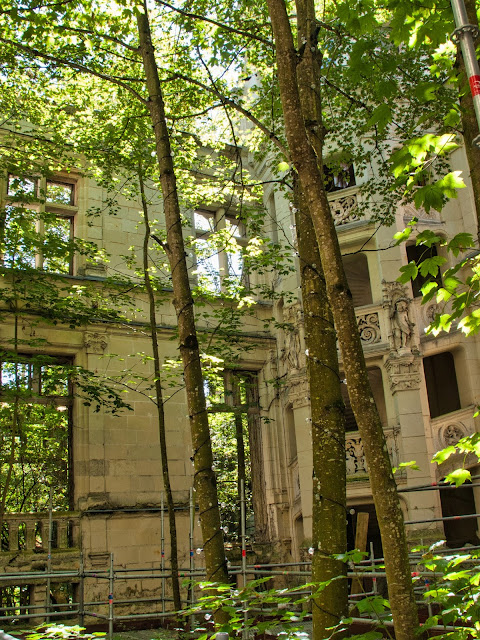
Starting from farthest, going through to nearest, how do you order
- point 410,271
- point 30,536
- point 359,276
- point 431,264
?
point 359,276, point 30,536, point 410,271, point 431,264

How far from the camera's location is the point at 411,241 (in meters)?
15.2

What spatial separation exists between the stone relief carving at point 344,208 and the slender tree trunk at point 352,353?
10117mm

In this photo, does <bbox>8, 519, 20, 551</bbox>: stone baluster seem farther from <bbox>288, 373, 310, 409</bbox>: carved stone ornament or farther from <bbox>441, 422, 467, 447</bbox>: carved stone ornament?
<bbox>441, 422, 467, 447</bbox>: carved stone ornament

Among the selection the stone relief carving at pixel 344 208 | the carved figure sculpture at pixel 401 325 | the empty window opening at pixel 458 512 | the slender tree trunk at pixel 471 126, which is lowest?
the empty window opening at pixel 458 512

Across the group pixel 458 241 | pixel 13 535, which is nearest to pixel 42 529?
pixel 13 535

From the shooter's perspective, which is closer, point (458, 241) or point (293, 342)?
point (458, 241)

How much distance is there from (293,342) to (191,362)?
9.88 metres

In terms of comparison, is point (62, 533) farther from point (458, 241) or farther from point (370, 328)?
point (458, 241)

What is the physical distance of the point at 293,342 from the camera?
15.6 metres

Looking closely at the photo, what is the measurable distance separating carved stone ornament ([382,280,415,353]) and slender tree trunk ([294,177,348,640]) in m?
8.94

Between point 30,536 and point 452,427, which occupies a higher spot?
point 452,427

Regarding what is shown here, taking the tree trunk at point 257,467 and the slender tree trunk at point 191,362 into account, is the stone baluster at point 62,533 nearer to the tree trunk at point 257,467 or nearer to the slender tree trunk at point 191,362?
the tree trunk at point 257,467

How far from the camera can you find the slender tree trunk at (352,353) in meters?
3.48

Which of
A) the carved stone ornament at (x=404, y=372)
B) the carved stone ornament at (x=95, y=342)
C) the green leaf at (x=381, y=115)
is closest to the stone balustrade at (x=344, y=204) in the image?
the carved stone ornament at (x=404, y=372)
